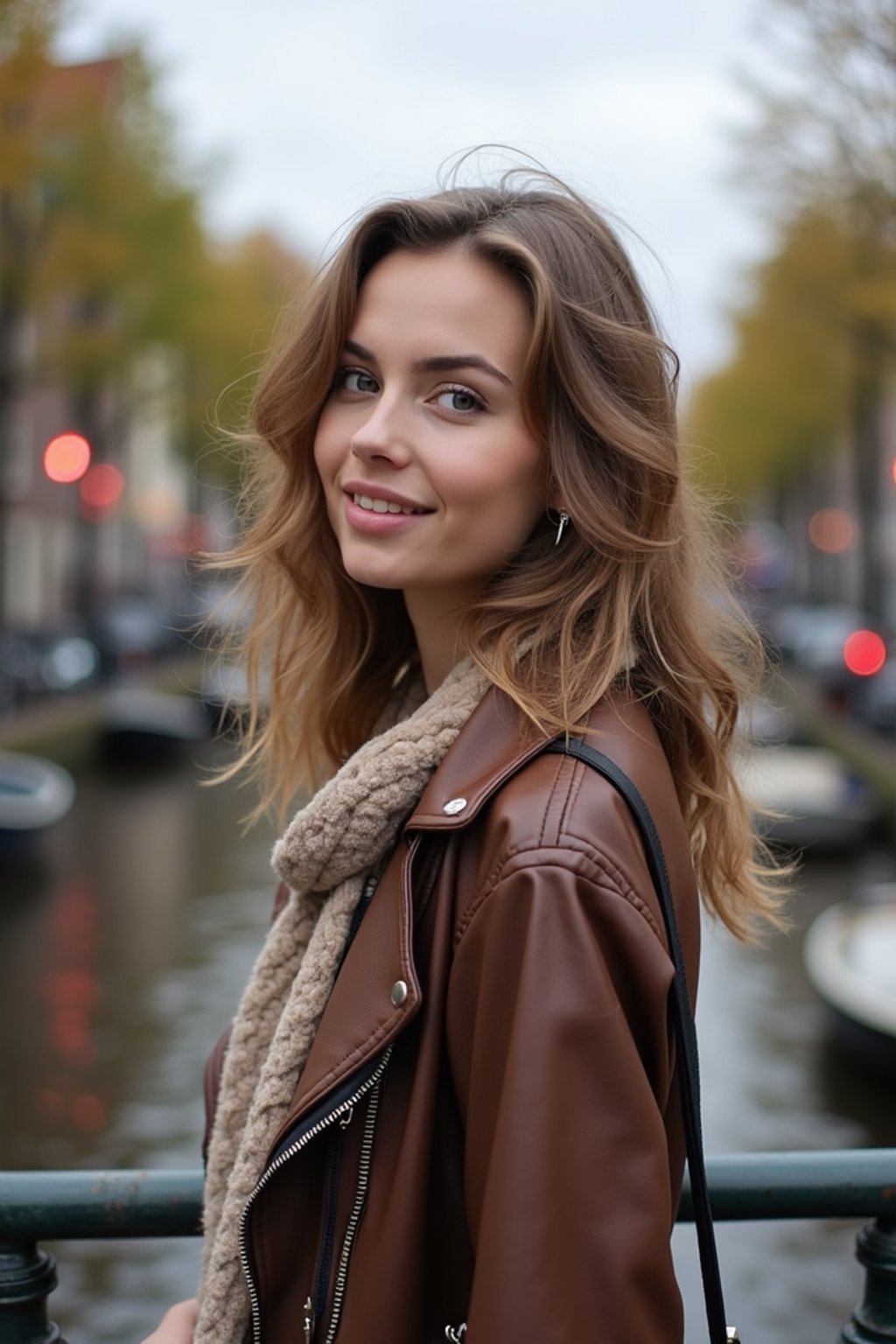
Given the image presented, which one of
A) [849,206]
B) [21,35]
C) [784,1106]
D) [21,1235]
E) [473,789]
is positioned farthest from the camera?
[849,206]

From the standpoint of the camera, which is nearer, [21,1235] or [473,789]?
[473,789]

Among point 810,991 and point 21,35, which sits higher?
point 21,35

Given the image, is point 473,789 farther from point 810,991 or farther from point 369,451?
point 810,991

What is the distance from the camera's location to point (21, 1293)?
1.64 m

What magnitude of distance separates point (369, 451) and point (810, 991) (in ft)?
28.7

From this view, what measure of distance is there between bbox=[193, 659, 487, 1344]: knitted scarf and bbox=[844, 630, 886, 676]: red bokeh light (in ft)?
64.4

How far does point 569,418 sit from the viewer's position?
1.47m

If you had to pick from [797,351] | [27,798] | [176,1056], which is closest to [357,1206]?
[176,1056]

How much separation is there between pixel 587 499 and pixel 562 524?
4 cm

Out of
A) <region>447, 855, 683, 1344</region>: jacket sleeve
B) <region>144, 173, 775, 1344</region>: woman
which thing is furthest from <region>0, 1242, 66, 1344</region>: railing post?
<region>447, 855, 683, 1344</region>: jacket sleeve

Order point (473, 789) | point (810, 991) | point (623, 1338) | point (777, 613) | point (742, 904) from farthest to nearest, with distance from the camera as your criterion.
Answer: point (777, 613) < point (810, 991) < point (742, 904) < point (473, 789) < point (623, 1338)

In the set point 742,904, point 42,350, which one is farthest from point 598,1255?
point 42,350

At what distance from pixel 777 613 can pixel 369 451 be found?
4207 cm

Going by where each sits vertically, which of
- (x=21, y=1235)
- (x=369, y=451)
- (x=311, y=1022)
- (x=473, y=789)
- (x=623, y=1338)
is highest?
(x=369, y=451)
